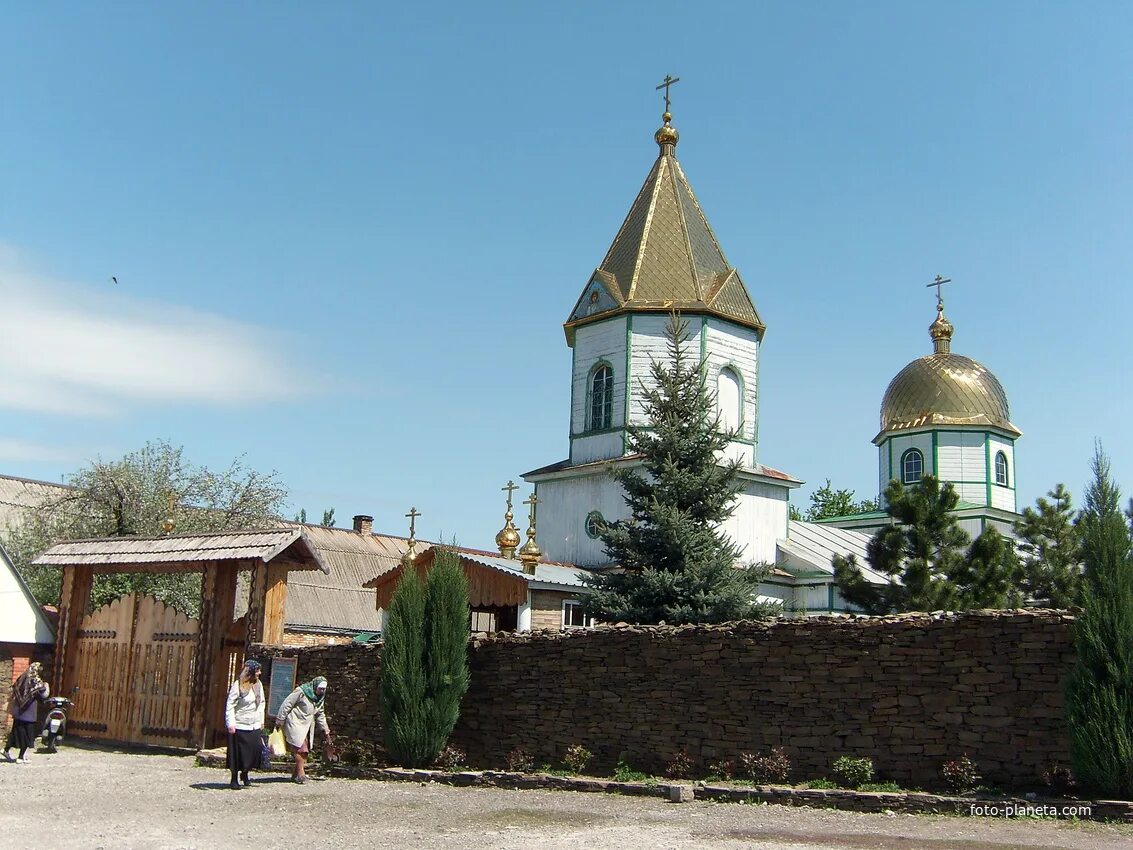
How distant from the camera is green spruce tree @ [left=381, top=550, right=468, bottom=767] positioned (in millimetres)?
14102

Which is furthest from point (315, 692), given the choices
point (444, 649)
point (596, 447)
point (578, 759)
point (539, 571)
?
point (596, 447)

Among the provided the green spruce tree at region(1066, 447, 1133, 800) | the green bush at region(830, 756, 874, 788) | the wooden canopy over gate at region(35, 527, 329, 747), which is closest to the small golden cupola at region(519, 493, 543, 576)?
the wooden canopy over gate at region(35, 527, 329, 747)

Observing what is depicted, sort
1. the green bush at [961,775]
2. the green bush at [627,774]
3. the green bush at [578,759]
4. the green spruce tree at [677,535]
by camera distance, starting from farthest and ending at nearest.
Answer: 1. the green spruce tree at [677,535]
2. the green bush at [578,759]
3. the green bush at [627,774]
4. the green bush at [961,775]

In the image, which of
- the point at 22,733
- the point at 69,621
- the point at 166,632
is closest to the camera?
the point at 22,733

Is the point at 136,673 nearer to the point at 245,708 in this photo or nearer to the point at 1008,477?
the point at 245,708

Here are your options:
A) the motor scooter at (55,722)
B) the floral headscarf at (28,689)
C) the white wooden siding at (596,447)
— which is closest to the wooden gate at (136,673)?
the motor scooter at (55,722)

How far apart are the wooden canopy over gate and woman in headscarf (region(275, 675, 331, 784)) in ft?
10.5

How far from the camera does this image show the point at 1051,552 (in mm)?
24953

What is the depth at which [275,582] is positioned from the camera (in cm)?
1661

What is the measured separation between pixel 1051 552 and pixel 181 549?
1821 centimetres

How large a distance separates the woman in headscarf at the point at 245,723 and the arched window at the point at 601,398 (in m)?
14.2

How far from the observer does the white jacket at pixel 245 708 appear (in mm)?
12836

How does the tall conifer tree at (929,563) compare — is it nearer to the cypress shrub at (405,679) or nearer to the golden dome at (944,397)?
the cypress shrub at (405,679)

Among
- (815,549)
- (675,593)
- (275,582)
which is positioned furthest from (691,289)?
(275,582)
